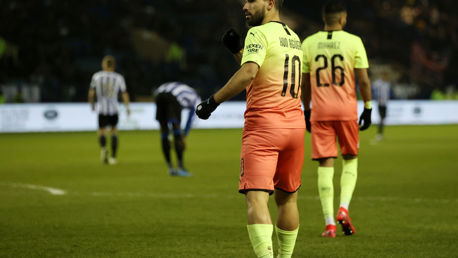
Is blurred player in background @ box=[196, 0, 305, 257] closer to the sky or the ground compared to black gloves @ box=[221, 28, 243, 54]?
closer to the ground

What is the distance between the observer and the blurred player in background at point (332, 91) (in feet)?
24.0

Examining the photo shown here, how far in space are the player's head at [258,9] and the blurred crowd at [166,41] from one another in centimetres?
1792

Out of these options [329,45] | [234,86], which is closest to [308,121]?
[329,45]

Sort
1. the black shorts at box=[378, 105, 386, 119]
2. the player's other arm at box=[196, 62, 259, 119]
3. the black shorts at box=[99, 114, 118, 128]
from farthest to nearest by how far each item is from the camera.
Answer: the black shorts at box=[378, 105, 386, 119] → the black shorts at box=[99, 114, 118, 128] → the player's other arm at box=[196, 62, 259, 119]

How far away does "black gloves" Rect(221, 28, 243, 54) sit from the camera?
5.30 metres

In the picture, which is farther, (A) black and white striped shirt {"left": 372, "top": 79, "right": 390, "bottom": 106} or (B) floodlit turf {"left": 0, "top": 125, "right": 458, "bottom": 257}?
(A) black and white striped shirt {"left": 372, "top": 79, "right": 390, "bottom": 106}

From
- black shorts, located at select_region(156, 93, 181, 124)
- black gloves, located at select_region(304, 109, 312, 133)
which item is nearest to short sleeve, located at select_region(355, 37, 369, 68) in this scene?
black gloves, located at select_region(304, 109, 312, 133)

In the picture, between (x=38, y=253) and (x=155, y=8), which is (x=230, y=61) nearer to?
(x=155, y=8)

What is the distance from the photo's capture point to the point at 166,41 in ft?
132

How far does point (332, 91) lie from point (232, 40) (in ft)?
7.72

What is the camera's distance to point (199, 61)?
39250 millimetres

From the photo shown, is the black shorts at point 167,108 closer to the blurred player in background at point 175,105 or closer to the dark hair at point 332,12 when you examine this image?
the blurred player in background at point 175,105

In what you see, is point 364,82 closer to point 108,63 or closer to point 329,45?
point 329,45

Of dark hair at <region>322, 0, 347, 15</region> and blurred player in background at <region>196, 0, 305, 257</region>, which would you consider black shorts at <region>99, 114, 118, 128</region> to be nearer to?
dark hair at <region>322, 0, 347, 15</region>
